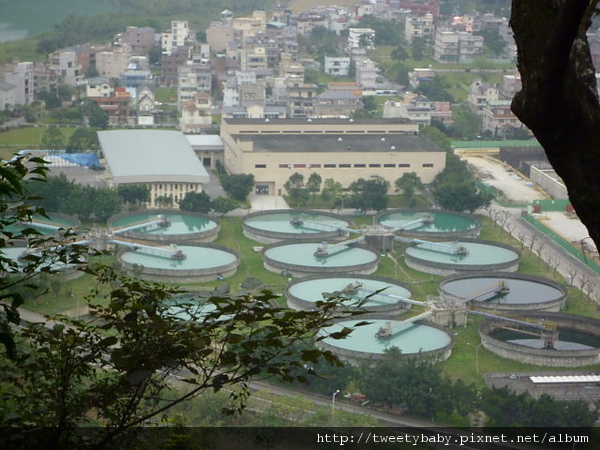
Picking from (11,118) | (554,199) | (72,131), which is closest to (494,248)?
(554,199)

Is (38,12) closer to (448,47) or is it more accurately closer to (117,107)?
(448,47)

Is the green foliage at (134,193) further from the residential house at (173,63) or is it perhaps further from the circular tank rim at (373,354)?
the residential house at (173,63)

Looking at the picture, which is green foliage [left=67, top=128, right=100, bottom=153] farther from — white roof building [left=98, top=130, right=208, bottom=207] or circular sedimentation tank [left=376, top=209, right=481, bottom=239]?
circular sedimentation tank [left=376, top=209, right=481, bottom=239]

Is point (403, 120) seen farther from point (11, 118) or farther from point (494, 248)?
point (11, 118)

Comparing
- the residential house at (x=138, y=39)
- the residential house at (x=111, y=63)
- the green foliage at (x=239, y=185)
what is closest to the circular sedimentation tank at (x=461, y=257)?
the green foliage at (x=239, y=185)

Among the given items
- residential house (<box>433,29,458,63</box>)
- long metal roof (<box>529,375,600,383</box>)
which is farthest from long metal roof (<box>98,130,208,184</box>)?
residential house (<box>433,29,458,63</box>)

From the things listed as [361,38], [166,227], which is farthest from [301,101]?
[361,38]
